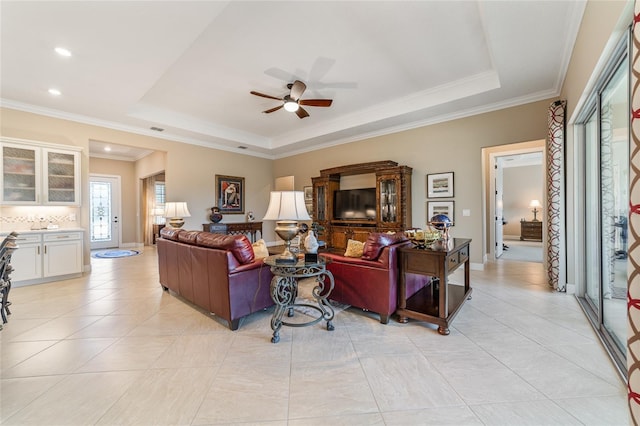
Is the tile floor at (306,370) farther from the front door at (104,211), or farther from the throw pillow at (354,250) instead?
the front door at (104,211)

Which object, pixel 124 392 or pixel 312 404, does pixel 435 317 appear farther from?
pixel 124 392

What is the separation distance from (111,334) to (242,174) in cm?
544

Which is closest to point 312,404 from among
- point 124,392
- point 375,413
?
point 375,413

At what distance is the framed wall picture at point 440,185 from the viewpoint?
4.91 m

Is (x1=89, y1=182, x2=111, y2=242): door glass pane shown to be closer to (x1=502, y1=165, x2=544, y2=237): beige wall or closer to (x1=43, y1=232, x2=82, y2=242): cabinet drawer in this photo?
(x1=43, y1=232, x2=82, y2=242): cabinet drawer

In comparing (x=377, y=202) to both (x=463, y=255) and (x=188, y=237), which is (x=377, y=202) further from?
(x=188, y=237)

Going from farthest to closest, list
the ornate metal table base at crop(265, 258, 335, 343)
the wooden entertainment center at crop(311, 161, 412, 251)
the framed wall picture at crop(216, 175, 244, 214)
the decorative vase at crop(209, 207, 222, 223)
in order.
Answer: the framed wall picture at crop(216, 175, 244, 214)
the decorative vase at crop(209, 207, 222, 223)
the wooden entertainment center at crop(311, 161, 412, 251)
the ornate metal table base at crop(265, 258, 335, 343)

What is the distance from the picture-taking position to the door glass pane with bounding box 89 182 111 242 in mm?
7664

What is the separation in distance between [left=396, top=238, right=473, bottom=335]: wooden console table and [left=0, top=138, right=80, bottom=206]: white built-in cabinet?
17.9 feet

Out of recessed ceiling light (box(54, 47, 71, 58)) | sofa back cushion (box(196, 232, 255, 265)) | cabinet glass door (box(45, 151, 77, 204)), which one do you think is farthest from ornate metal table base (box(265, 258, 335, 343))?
cabinet glass door (box(45, 151, 77, 204))

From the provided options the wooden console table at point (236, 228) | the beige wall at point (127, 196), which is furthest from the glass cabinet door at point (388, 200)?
the beige wall at point (127, 196)

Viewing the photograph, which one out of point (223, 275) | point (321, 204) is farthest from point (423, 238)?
point (321, 204)

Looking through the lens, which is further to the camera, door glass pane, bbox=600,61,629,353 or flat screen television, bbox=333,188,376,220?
flat screen television, bbox=333,188,376,220

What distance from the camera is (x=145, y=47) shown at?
275 cm
